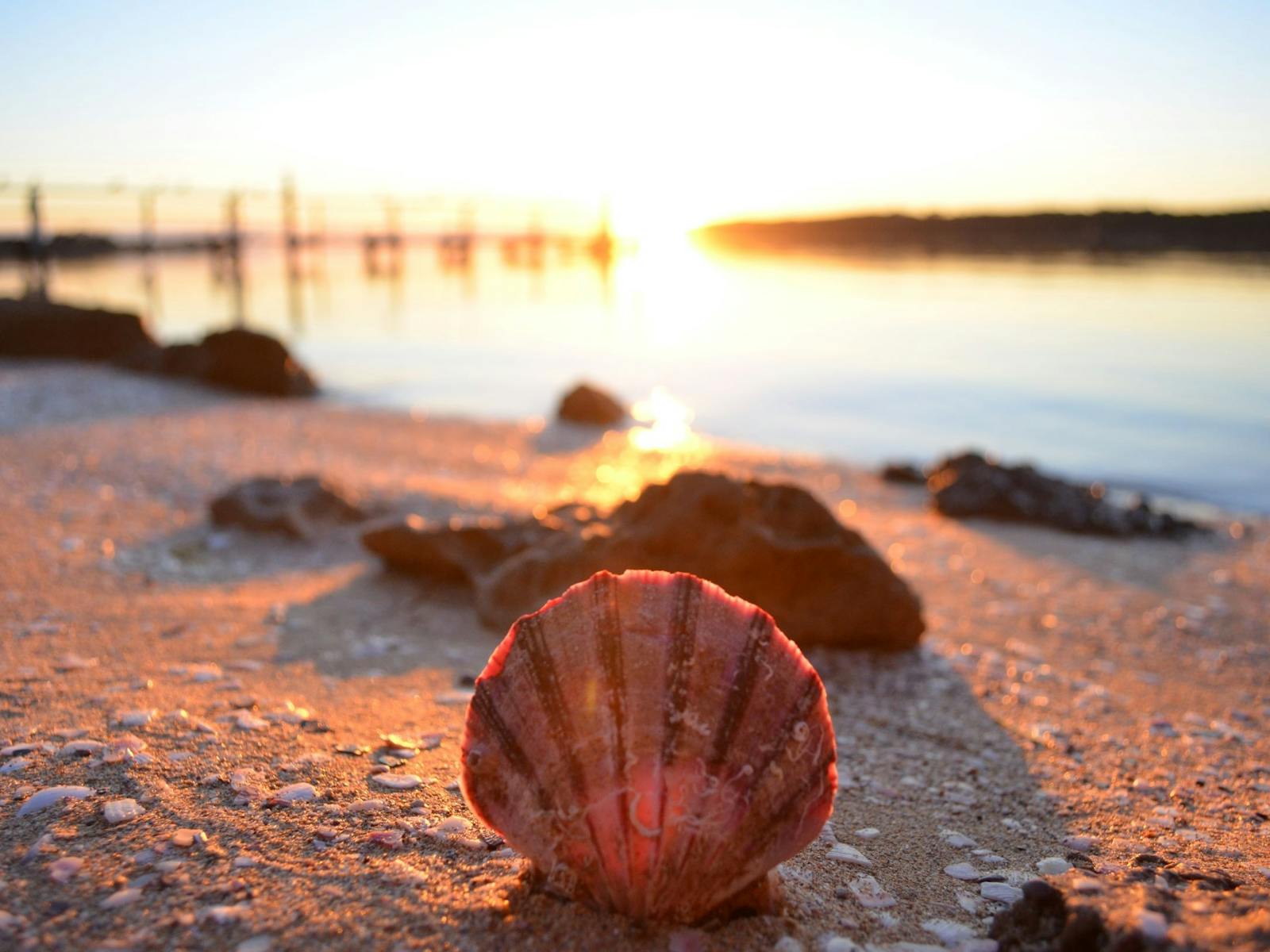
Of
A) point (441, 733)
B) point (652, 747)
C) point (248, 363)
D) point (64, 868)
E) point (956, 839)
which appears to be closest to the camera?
point (652, 747)

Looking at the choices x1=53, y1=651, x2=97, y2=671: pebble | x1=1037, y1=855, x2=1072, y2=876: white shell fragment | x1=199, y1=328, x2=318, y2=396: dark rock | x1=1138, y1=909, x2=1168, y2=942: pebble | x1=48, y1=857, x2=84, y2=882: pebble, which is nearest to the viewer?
x1=1138, y1=909, x2=1168, y2=942: pebble

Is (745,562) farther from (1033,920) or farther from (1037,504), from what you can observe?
(1037,504)

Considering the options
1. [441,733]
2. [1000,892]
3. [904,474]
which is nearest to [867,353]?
[904,474]

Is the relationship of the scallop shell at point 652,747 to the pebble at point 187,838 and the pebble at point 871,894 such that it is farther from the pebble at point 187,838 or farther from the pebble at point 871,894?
the pebble at point 187,838

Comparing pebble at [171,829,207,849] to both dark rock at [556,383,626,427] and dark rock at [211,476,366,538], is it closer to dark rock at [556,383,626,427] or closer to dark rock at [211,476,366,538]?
dark rock at [211,476,366,538]

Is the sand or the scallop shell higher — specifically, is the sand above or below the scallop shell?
below

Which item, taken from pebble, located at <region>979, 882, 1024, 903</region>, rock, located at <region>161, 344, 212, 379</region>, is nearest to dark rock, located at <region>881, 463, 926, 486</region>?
pebble, located at <region>979, 882, 1024, 903</region>
